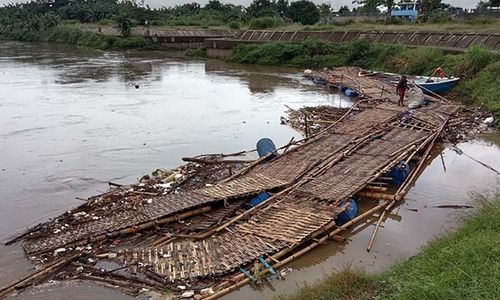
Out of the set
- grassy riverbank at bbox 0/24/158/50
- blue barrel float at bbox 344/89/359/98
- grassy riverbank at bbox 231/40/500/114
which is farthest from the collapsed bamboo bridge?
grassy riverbank at bbox 0/24/158/50

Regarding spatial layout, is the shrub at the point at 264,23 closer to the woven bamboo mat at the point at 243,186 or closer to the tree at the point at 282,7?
the tree at the point at 282,7

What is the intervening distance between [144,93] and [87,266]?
65.1ft

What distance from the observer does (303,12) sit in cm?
6744

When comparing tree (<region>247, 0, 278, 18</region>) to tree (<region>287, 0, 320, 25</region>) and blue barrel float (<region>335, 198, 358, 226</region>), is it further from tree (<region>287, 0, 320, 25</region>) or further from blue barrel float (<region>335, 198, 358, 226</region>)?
blue barrel float (<region>335, 198, 358, 226</region>)

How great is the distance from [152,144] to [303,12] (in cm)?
5549

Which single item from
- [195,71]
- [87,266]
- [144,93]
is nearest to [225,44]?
[195,71]

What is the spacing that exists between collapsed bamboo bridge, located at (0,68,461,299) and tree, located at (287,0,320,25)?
54725 millimetres

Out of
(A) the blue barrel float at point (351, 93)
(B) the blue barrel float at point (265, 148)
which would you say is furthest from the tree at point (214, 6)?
(B) the blue barrel float at point (265, 148)

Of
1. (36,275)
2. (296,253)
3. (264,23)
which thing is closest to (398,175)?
(296,253)

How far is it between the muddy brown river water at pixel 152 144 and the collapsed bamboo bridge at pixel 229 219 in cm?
34

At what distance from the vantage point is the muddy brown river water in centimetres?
885

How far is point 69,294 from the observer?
7.61 m

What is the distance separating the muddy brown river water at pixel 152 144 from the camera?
885 centimetres

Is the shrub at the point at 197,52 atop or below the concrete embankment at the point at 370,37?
below
